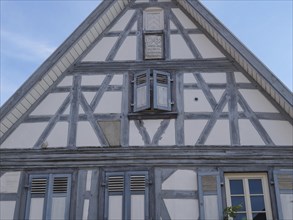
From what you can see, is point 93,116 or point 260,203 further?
point 93,116

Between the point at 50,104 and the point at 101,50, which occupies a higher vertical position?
the point at 101,50

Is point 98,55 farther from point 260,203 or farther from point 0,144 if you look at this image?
point 260,203

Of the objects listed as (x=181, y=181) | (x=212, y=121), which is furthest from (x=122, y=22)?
(x=181, y=181)

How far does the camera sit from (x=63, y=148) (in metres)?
9.02

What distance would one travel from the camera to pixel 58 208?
8.55 m

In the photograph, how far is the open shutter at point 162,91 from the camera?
9319 mm

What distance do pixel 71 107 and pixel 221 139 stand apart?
116 inches

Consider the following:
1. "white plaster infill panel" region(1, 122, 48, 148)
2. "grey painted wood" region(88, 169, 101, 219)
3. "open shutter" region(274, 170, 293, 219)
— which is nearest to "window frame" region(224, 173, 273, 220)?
"open shutter" region(274, 170, 293, 219)

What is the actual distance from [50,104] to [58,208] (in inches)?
83.0

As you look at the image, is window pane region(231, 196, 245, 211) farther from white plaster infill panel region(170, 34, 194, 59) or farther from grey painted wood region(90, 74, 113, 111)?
grey painted wood region(90, 74, 113, 111)

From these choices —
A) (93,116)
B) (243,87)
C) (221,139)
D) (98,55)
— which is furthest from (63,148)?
(243,87)

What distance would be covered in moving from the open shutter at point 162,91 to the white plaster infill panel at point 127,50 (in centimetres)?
73

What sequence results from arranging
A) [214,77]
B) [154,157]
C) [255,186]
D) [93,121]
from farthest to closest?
1. [214,77]
2. [93,121]
3. [154,157]
4. [255,186]

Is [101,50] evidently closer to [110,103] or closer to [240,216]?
[110,103]
